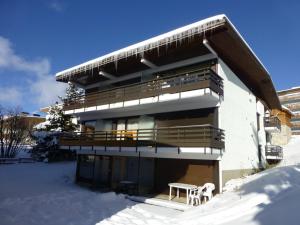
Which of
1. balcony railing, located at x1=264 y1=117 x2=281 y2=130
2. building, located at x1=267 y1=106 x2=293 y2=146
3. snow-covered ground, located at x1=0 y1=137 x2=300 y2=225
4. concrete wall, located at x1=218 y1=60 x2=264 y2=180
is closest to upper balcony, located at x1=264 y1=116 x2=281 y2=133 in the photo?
balcony railing, located at x1=264 y1=117 x2=281 y2=130

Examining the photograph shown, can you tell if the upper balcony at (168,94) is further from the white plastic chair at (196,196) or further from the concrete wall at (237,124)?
the white plastic chair at (196,196)

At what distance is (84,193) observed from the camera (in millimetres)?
17234

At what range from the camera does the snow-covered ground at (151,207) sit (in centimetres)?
750

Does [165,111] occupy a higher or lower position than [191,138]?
higher

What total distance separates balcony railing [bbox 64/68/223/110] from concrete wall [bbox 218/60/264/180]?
156cm

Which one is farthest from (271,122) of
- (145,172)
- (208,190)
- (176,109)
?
(208,190)

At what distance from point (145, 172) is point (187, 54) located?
8.80 metres

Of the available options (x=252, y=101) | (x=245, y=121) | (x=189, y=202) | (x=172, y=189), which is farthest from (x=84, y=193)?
(x=252, y=101)

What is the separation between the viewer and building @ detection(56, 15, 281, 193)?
14.8 metres

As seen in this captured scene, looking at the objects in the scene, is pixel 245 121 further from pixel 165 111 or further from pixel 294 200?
pixel 294 200

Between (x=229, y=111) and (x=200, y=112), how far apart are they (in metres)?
2.44

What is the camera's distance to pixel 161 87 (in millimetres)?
17469

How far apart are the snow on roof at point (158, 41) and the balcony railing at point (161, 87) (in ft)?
7.33

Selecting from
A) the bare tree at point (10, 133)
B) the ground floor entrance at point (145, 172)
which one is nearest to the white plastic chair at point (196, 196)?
the ground floor entrance at point (145, 172)
